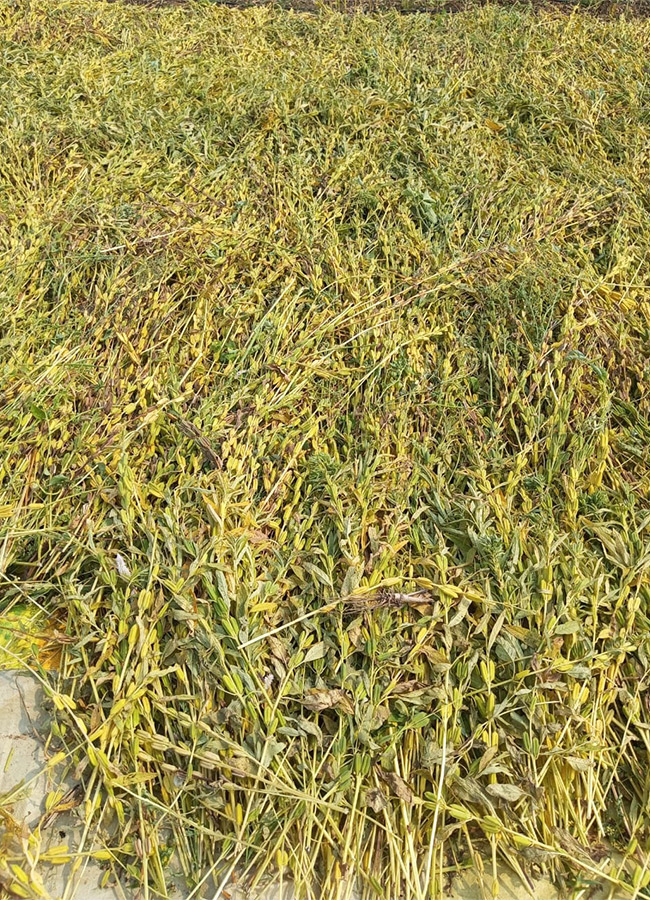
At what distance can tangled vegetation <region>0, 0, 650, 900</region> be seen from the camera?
1491mm

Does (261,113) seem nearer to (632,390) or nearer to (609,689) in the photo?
(632,390)

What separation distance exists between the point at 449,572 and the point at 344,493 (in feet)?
1.15

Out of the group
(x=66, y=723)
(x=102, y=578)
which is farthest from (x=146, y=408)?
(x=66, y=723)

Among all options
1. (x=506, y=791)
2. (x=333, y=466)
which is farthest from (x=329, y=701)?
(x=333, y=466)

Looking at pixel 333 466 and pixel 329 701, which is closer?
pixel 329 701

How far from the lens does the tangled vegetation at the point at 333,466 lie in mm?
1491

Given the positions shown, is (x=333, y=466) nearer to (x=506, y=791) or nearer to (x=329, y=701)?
(x=329, y=701)

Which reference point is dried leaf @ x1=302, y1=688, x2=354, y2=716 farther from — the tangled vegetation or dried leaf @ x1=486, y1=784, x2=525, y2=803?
dried leaf @ x1=486, y1=784, x2=525, y2=803

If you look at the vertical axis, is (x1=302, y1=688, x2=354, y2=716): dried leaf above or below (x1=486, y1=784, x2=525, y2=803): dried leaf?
above

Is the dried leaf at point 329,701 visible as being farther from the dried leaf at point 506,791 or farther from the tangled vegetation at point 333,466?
the dried leaf at point 506,791

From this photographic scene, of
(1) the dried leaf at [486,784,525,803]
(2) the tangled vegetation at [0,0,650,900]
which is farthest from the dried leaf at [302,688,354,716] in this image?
(1) the dried leaf at [486,784,525,803]

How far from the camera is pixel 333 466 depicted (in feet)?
6.40

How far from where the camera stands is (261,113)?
3.22 m

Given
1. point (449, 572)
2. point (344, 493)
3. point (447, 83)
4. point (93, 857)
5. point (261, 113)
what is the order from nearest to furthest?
point (93, 857) < point (449, 572) < point (344, 493) < point (261, 113) < point (447, 83)
